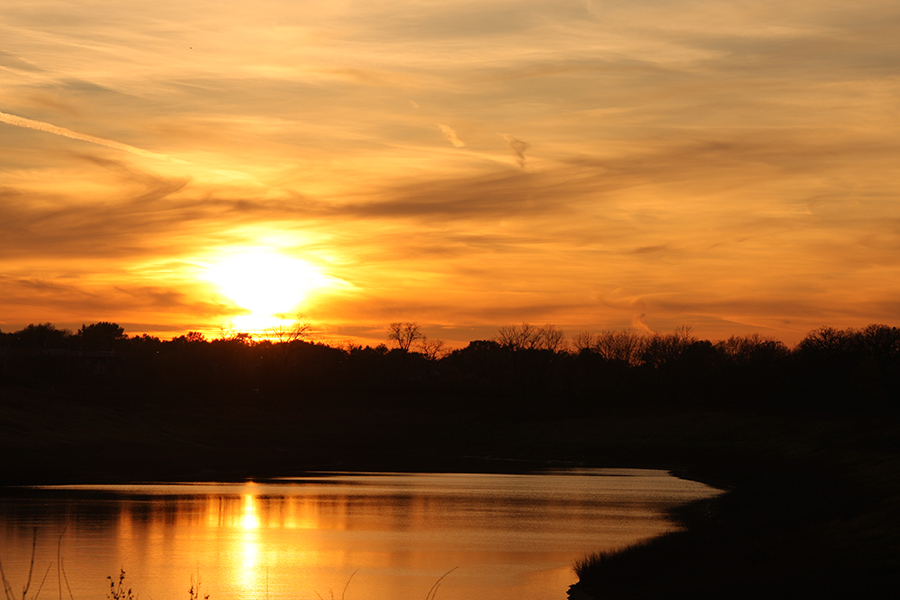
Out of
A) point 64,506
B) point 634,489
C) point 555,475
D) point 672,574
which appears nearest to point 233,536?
point 64,506

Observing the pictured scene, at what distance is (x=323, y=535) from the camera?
3812 cm

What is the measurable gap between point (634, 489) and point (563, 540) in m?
25.0

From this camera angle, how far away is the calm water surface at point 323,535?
2708 cm

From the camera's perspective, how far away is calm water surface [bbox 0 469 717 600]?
88.8 feet

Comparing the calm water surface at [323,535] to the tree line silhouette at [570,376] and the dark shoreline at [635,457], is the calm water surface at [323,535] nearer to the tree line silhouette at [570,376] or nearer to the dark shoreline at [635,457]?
the dark shoreline at [635,457]

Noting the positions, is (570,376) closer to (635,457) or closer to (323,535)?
(635,457)

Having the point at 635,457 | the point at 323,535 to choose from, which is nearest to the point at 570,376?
the point at 635,457

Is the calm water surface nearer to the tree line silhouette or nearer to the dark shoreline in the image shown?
the dark shoreline

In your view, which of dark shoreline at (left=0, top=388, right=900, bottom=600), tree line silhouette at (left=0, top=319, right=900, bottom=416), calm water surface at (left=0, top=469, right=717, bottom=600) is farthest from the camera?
tree line silhouette at (left=0, top=319, right=900, bottom=416)

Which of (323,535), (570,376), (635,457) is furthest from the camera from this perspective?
(570,376)

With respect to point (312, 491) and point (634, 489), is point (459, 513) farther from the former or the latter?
point (634, 489)

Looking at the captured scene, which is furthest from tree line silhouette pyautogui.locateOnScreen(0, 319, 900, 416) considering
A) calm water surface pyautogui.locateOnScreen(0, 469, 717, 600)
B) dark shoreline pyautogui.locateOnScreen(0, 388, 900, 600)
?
calm water surface pyautogui.locateOnScreen(0, 469, 717, 600)

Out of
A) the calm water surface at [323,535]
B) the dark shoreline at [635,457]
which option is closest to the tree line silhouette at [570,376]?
the dark shoreline at [635,457]

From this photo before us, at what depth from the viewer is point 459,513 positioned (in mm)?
46719
